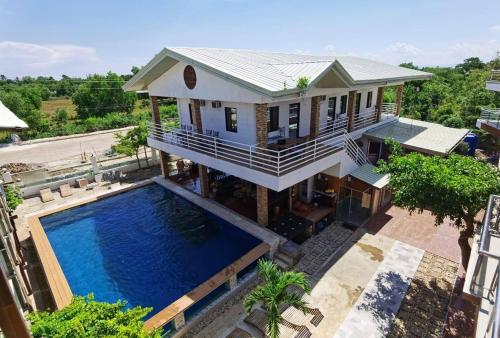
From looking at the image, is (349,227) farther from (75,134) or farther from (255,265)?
(75,134)

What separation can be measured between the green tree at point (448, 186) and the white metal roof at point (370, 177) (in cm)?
453

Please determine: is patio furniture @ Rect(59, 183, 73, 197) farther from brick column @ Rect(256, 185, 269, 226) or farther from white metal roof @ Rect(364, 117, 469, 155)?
white metal roof @ Rect(364, 117, 469, 155)

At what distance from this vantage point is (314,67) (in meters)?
14.8

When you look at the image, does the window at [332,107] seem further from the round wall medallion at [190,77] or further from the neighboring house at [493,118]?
the neighboring house at [493,118]

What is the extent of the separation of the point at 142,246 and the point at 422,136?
2099 centimetres

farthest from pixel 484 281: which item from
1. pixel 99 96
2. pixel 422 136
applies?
pixel 99 96

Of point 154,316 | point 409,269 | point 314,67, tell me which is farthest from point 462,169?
point 154,316

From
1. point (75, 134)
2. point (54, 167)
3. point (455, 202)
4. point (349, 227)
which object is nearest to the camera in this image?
point (455, 202)

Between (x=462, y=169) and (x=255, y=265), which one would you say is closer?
(x=462, y=169)

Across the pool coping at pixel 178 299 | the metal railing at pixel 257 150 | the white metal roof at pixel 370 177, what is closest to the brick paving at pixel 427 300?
the white metal roof at pixel 370 177

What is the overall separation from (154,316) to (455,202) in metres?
11.3

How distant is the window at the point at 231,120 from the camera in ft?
55.1

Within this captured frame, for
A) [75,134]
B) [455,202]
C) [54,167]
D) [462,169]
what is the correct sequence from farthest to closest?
[75,134] → [54,167] → [462,169] → [455,202]

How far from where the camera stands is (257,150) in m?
15.2
